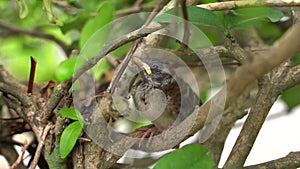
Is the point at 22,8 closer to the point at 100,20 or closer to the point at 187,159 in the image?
the point at 100,20

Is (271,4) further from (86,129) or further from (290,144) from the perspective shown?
(290,144)

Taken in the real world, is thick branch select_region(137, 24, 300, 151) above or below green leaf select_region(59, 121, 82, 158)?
below

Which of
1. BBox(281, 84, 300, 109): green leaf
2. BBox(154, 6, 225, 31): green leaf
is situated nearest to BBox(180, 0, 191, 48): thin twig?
BBox(154, 6, 225, 31): green leaf

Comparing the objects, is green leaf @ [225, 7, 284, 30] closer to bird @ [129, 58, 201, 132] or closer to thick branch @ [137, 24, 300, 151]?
bird @ [129, 58, 201, 132]

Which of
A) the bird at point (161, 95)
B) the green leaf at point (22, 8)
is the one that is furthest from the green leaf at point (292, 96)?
the green leaf at point (22, 8)

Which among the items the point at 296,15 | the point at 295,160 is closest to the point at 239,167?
the point at 295,160

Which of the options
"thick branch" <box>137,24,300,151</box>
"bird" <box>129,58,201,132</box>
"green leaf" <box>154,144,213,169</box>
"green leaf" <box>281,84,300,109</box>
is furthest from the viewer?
"green leaf" <box>281,84,300,109</box>
